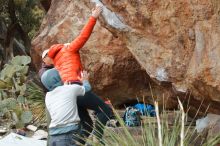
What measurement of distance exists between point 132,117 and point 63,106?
3.68m

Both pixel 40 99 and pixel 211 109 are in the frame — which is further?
pixel 40 99

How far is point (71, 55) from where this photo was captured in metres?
7.14

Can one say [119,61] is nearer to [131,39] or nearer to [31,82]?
[131,39]

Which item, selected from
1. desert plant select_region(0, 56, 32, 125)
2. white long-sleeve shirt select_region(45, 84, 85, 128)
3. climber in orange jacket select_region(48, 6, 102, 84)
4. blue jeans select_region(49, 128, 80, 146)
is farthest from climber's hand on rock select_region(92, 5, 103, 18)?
desert plant select_region(0, 56, 32, 125)

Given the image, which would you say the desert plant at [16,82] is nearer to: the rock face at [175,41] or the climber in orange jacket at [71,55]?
the rock face at [175,41]

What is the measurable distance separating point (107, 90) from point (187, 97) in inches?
141

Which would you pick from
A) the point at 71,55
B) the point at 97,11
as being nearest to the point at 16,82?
the point at 71,55

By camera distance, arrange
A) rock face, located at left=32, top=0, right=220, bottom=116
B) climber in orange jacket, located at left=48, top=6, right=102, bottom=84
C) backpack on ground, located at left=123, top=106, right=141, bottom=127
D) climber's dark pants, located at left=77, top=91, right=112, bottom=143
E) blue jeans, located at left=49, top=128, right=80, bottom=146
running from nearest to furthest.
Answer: blue jeans, located at left=49, top=128, right=80, bottom=146, rock face, located at left=32, top=0, right=220, bottom=116, climber's dark pants, located at left=77, top=91, right=112, bottom=143, climber in orange jacket, located at left=48, top=6, right=102, bottom=84, backpack on ground, located at left=123, top=106, right=141, bottom=127

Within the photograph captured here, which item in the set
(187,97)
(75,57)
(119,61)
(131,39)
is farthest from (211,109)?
(119,61)

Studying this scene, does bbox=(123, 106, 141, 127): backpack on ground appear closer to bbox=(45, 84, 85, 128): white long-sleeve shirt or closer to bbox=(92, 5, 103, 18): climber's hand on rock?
bbox=(92, 5, 103, 18): climber's hand on rock

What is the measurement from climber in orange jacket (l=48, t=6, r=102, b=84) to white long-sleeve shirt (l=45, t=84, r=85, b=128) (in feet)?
3.09

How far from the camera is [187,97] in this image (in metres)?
7.04

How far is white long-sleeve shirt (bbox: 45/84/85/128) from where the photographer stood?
18.7 ft

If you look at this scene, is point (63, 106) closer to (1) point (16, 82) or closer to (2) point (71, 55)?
(2) point (71, 55)
